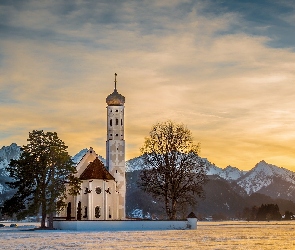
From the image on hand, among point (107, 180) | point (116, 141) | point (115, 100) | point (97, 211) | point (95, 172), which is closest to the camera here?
point (97, 211)

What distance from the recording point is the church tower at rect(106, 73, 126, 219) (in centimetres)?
11281

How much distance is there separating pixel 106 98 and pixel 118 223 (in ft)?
117

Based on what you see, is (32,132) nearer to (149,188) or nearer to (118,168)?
(149,188)

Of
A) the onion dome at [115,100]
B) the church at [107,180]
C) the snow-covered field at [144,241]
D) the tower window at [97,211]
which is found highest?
the onion dome at [115,100]

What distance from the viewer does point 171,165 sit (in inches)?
3679

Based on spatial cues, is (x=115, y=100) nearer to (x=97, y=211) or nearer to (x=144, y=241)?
(x=97, y=211)

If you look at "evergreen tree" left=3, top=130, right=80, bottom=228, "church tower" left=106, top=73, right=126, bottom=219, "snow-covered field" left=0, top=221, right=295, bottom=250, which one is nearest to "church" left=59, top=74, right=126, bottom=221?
"church tower" left=106, top=73, right=126, bottom=219

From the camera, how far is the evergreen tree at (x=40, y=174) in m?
84.9

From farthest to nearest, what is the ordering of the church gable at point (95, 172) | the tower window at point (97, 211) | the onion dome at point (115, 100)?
the onion dome at point (115, 100)
the church gable at point (95, 172)
the tower window at point (97, 211)

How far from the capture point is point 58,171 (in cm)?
8694

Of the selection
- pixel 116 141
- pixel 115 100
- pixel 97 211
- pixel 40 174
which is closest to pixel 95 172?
pixel 97 211

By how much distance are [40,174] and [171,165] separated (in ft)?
63.4

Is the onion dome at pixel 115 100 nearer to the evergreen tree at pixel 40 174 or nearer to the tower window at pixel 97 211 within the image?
the tower window at pixel 97 211

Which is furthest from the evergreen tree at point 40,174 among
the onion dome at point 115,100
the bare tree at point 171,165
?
the onion dome at point 115,100
